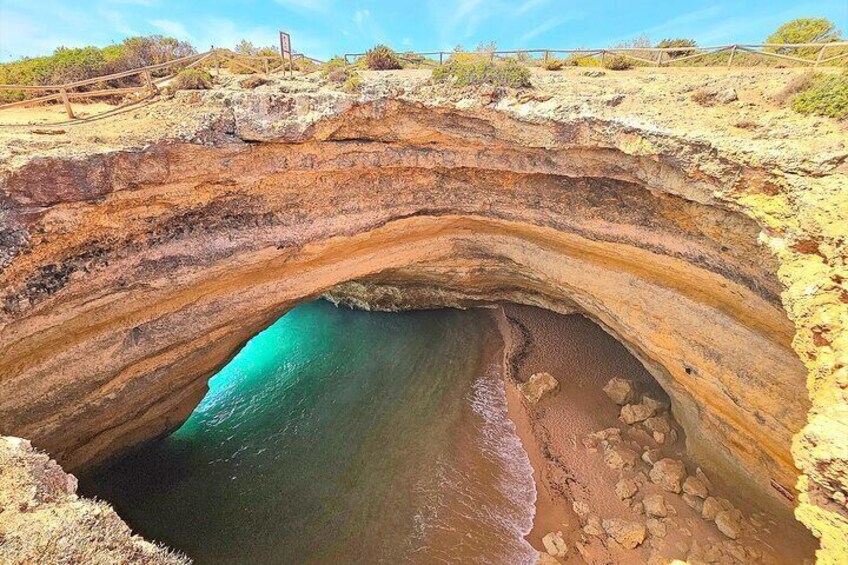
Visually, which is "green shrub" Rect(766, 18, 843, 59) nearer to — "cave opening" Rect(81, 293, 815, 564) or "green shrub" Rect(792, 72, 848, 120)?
"green shrub" Rect(792, 72, 848, 120)

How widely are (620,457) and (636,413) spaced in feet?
5.68

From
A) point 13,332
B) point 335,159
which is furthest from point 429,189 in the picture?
point 13,332

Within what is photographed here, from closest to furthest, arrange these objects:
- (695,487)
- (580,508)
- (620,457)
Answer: (695,487)
(580,508)
(620,457)

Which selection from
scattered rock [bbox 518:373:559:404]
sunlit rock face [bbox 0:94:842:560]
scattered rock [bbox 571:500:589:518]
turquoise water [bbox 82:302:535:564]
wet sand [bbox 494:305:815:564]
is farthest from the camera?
scattered rock [bbox 518:373:559:404]

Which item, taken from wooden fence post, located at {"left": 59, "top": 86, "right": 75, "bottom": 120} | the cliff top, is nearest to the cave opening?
the cliff top

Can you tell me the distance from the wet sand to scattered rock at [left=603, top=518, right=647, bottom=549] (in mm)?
140

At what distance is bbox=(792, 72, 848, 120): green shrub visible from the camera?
268 inches

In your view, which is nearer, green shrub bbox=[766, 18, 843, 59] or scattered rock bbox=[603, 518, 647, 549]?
scattered rock bbox=[603, 518, 647, 549]

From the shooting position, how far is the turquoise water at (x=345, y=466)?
1052 centimetres

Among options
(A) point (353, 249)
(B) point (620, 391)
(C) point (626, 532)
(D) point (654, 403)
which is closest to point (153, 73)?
(A) point (353, 249)

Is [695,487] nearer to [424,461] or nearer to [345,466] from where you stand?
[424,461]

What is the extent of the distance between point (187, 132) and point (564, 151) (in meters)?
8.01

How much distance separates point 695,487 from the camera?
10664 mm

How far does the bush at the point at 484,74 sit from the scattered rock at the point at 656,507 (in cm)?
1070
